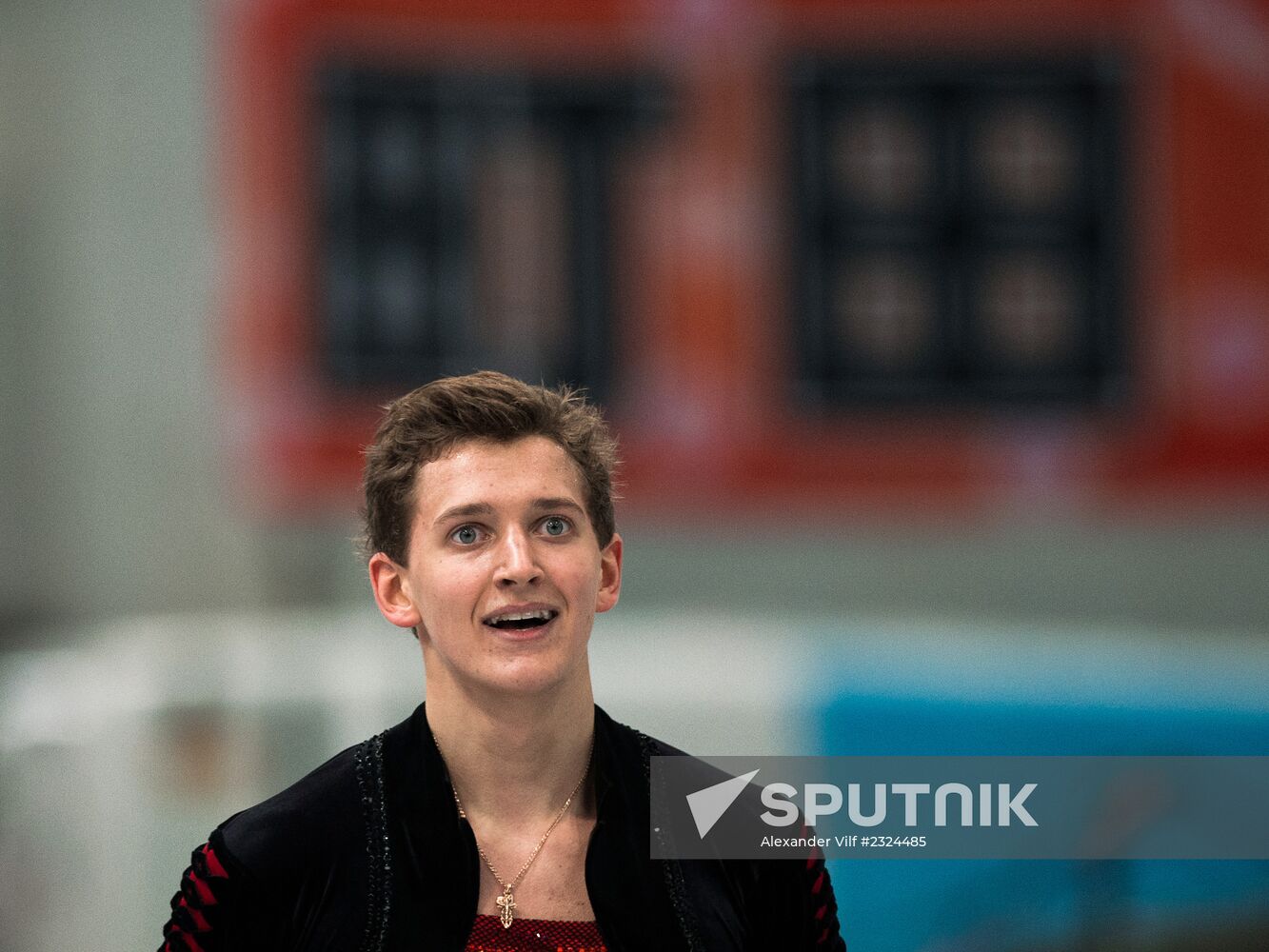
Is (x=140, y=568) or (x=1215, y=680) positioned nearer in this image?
(x=1215, y=680)

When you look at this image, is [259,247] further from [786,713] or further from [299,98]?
[786,713]

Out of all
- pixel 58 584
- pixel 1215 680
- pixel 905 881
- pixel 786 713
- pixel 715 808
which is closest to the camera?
pixel 715 808

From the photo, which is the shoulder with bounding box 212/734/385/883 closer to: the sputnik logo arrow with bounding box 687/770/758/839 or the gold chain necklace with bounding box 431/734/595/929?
the gold chain necklace with bounding box 431/734/595/929

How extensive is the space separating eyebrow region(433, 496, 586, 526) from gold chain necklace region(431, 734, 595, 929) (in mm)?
246

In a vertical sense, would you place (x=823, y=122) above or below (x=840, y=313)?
above

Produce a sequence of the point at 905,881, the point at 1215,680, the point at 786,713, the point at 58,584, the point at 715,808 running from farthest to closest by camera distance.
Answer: the point at 58,584 < the point at 786,713 < the point at 1215,680 < the point at 905,881 < the point at 715,808

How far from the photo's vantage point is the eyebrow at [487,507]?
1.68m

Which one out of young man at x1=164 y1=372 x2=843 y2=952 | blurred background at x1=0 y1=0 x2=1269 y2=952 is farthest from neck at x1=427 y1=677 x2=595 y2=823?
blurred background at x1=0 y1=0 x2=1269 y2=952

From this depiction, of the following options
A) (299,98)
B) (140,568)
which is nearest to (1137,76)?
(299,98)

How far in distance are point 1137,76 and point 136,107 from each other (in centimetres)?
424

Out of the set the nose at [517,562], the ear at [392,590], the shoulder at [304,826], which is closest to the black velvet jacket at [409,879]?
the shoulder at [304,826]

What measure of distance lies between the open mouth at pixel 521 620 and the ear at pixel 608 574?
91 millimetres

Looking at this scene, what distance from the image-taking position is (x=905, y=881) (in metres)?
2.45

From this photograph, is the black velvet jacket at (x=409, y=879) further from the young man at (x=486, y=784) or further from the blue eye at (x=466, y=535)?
the blue eye at (x=466, y=535)
